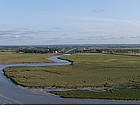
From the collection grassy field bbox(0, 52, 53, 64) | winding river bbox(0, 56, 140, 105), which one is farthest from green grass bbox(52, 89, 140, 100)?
grassy field bbox(0, 52, 53, 64)

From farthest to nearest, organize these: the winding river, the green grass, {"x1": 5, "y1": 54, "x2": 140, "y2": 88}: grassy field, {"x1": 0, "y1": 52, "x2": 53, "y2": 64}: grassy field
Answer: {"x1": 0, "y1": 52, "x2": 53, "y2": 64}: grassy field
{"x1": 5, "y1": 54, "x2": 140, "y2": 88}: grassy field
the green grass
the winding river

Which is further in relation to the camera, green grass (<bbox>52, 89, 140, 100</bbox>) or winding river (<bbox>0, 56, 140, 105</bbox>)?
green grass (<bbox>52, 89, 140, 100</bbox>)

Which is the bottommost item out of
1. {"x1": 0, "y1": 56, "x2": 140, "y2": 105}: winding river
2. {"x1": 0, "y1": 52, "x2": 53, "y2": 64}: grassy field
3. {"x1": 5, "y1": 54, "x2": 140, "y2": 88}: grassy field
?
{"x1": 0, "y1": 56, "x2": 140, "y2": 105}: winding river

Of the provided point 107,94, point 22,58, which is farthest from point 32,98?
point 22,58

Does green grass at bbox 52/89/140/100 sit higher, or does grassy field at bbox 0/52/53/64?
grassy field at bbox 0/52/53/64

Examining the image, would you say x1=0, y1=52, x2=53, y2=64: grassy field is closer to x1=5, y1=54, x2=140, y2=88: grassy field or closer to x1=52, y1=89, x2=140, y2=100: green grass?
x1=5, y1=54, x2=140, y2=88: grassy field

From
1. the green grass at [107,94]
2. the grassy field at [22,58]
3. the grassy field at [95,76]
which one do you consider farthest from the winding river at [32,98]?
the grassy field at [22,58]
